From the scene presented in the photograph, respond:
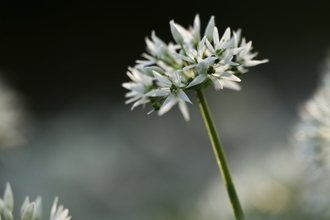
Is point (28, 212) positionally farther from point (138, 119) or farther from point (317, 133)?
point (138, 119)

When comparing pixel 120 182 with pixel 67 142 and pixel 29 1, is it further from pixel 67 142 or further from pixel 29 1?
pixel 29 1

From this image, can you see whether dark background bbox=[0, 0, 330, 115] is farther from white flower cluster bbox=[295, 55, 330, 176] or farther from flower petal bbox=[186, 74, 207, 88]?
flower petal bbox=[186, 74, 207, 88]

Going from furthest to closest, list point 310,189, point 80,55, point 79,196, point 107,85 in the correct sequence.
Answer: point 80,55 < point 107,85 < point 79,196 < point 310,189

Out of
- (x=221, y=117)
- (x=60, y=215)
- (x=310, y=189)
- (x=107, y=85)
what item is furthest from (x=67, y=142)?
(x=107, y=85)

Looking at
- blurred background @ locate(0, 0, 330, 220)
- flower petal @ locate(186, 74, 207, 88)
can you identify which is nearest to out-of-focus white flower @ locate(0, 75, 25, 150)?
blurred background @ locate(0, 0, 330, 220)

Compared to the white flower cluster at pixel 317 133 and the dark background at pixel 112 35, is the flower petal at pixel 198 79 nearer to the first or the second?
the white flower cluster at pixel 317 133

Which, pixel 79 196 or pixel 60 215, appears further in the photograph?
pixel 79 196

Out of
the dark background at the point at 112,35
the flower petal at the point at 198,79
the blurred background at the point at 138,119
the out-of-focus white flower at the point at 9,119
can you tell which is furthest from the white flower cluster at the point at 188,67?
the dark background at the point at 112,35
